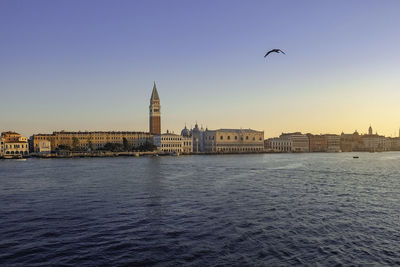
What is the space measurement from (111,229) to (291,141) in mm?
120578

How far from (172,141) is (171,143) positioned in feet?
2.28

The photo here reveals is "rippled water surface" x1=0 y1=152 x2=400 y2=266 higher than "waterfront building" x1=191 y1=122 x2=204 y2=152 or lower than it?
lower

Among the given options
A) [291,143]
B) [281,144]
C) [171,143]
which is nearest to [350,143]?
[291,143]

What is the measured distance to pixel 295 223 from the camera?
46.4ft

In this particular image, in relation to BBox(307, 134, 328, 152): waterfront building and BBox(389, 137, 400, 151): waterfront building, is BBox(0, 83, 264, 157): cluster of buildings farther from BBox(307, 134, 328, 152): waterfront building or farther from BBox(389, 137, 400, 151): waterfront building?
BBox(389, 137, 400, 151): waterfront building

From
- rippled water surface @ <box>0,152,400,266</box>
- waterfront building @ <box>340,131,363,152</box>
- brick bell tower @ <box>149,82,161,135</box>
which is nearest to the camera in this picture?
rippled water surface @ <box>0,152,400,266</box>

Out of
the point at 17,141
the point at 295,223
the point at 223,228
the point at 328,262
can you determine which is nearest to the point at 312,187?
the point at 295,223

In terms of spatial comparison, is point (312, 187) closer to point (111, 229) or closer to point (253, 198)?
point (253, 198)

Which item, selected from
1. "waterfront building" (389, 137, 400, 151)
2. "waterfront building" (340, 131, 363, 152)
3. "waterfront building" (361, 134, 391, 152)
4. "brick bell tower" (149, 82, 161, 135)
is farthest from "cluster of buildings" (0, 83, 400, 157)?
"waterfront building" (389, 137, 400, 151)

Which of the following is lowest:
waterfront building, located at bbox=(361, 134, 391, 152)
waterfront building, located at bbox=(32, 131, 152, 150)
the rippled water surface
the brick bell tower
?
the rippled water surface

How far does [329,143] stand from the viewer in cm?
14212

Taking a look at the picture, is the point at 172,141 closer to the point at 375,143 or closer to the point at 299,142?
the point at 299,142

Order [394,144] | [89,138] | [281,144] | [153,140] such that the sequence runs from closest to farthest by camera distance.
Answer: [89,138] < [153,140] < [281,144] < [394,144]

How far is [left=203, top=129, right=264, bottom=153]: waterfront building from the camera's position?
110m
